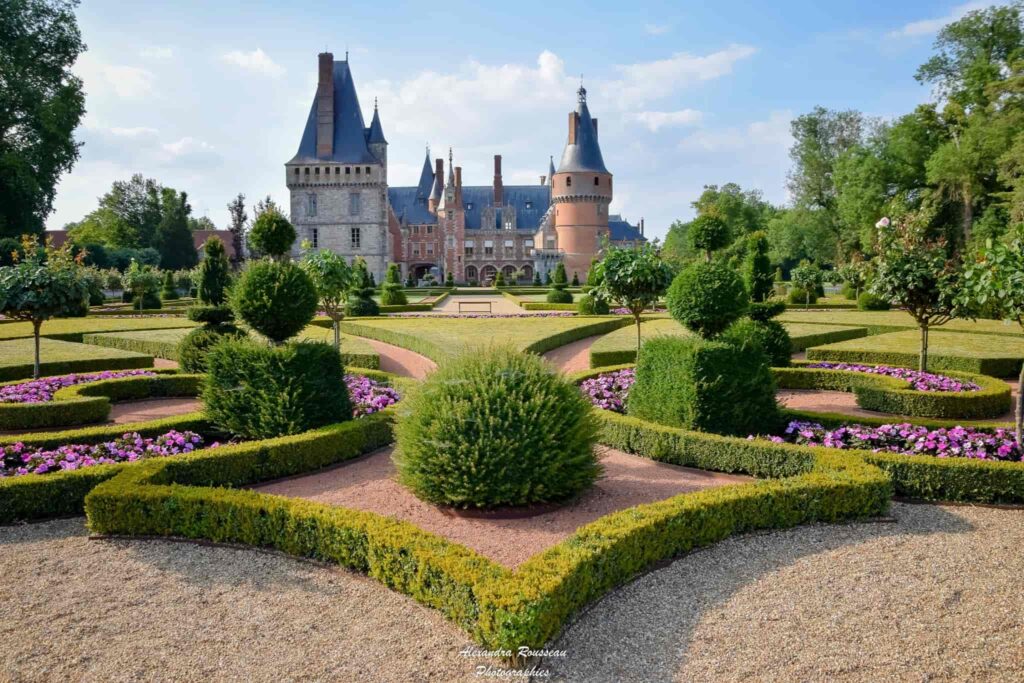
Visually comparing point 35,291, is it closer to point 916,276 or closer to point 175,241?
point 916,276

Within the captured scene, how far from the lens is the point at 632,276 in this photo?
12297 millimetres

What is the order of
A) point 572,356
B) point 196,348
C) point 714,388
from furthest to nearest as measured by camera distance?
1. point 572,356
2. point 196,348
3. point 714,388

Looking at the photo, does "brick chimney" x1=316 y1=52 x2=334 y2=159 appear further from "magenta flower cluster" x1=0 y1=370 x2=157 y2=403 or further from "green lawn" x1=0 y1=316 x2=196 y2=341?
"magenta flower cluster" x1=0 y1=370 x2=157 y2=403

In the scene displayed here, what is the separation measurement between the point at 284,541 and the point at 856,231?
4380 centimetres

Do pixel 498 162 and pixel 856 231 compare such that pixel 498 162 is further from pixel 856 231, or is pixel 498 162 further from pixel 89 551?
pixel 89 551

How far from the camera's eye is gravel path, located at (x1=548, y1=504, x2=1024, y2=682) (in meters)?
3.79

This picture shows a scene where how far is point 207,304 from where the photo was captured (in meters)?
13.0

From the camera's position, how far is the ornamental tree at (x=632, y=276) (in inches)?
484

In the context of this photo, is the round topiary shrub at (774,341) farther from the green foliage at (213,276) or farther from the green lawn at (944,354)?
the green foliage at (213,276)

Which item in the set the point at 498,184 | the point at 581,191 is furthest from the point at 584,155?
the point at 498,184

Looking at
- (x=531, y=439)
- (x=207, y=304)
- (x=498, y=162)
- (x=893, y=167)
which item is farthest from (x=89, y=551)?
(x=498, y=162)

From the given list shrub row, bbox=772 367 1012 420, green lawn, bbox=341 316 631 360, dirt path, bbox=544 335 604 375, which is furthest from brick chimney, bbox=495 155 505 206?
shrub row, bbox=772 367 1012 420

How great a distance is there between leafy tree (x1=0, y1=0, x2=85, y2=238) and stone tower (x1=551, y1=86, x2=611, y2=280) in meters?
33.3

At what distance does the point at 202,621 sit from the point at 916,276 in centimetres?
1101
